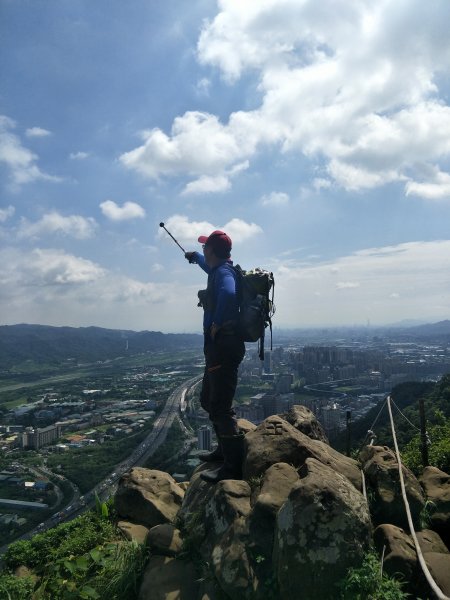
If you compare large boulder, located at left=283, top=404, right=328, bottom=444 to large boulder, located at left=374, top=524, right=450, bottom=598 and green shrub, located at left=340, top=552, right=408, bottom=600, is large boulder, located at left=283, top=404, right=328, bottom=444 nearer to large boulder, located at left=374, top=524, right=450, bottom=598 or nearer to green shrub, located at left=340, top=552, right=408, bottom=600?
large boulder, located at left=374, top=524, right=450, bottom=598

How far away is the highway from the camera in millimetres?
23219

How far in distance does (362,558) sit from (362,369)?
314ft

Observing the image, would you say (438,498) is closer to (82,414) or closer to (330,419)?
(330,419)

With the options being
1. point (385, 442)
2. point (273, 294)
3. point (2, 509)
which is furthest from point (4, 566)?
point (2, 509)

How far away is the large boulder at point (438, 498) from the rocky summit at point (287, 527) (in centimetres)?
1

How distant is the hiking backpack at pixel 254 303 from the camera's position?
19.5ft

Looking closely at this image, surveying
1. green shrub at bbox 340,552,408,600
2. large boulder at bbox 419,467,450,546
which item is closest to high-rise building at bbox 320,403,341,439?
large boulder at bbox 419,467,450,546

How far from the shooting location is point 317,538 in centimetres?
370

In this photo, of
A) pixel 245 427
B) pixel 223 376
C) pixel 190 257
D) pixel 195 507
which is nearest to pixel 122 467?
pixel 245 427

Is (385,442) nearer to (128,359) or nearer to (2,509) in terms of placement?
(2,509)

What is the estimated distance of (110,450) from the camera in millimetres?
43094

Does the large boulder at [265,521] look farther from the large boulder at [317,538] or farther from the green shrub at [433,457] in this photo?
the green shrub at [433,457]

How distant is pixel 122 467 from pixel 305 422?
33137 millimetres

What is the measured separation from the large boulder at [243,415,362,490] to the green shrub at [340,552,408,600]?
188cm
